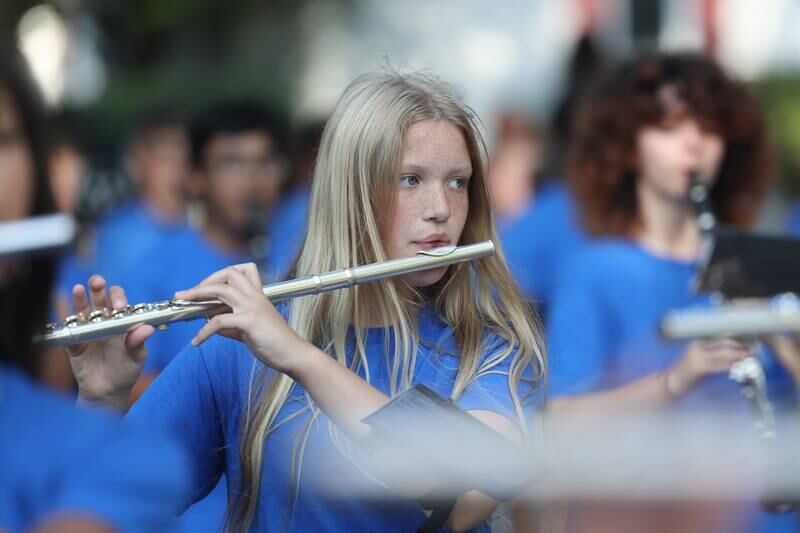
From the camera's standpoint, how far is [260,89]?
14781mm

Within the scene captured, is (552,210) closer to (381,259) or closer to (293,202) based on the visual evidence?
(293,202)

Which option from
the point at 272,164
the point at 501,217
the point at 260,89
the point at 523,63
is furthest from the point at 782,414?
the point at 523,63

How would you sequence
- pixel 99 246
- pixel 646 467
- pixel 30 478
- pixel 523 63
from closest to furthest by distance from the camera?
pixel 30 478, pixel 646 467, pixel 99 246, pixel 523 63

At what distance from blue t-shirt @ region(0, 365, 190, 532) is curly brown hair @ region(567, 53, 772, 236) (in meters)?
2.66

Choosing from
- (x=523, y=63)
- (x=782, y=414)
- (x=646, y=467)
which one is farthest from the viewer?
(x=523, y=63)

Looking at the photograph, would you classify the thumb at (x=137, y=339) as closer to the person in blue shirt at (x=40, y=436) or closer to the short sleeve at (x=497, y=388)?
the short sleeve at (x=497, y=388)

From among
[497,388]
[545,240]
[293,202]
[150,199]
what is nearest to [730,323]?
[497,388]

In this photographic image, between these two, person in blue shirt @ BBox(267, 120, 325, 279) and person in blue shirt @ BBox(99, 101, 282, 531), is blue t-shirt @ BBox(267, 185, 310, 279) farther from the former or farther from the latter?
person in blue shirt @ BBox(99, 101, 282, 531)

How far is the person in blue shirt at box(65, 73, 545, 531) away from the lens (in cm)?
224

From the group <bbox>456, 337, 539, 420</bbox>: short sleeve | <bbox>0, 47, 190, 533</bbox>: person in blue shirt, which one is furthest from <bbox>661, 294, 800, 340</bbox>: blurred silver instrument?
<bbox>0, 47, 190, 533</bbox>: person in blue shirt

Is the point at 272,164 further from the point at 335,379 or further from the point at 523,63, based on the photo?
the point at 523,63

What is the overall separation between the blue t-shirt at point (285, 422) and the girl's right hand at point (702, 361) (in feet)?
2.68

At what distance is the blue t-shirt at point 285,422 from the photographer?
2.26 m

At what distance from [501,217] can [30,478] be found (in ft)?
18.6
